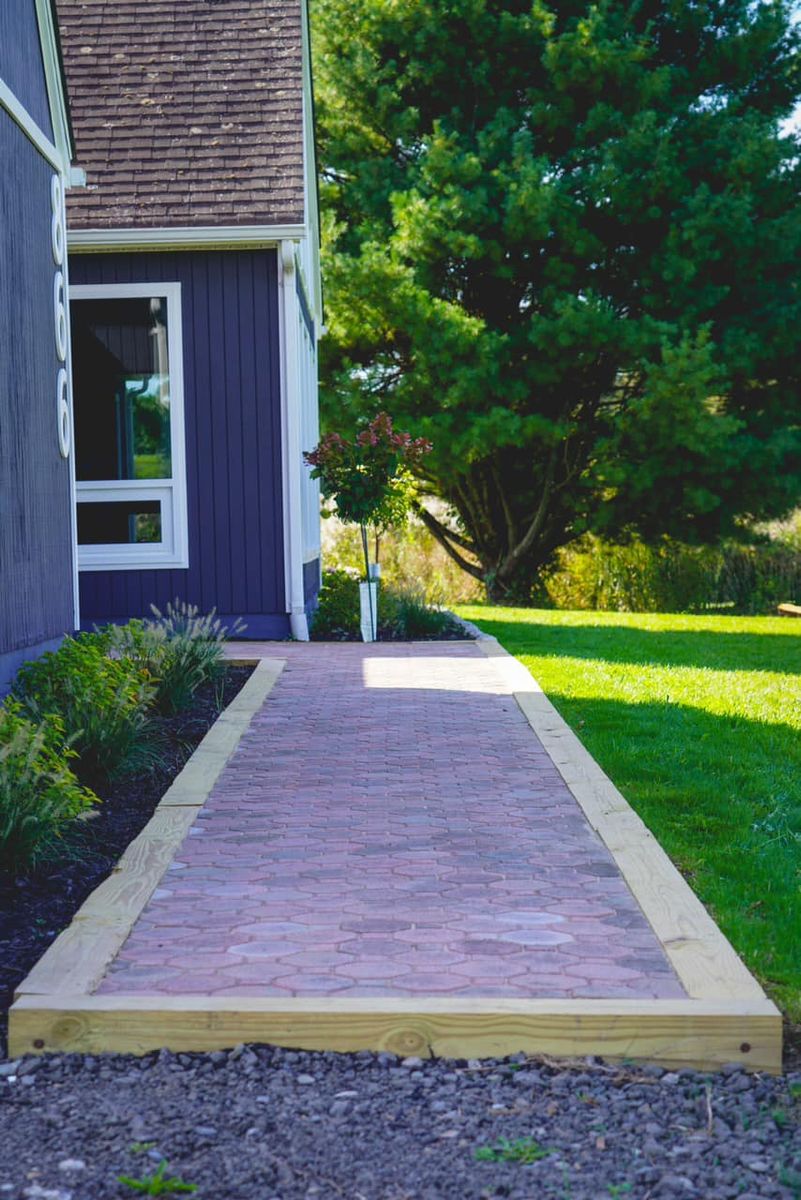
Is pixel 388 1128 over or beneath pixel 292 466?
beneath

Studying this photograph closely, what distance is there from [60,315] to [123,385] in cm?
317

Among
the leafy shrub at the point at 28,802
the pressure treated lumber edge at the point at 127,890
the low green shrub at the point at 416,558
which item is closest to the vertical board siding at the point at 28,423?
the pressure treated lumber edge at the point at 127,890

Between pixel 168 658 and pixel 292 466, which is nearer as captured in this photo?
pixel 168 658

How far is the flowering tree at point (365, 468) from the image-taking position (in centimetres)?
1152

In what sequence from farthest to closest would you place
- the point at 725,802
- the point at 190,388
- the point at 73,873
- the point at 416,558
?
1. the point at 416,558
2. the point at 190,388
3. the point at 725,802
4. the point at 73,873

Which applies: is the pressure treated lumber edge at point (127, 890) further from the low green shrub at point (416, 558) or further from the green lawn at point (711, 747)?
the low green shrub at point (416, 558)

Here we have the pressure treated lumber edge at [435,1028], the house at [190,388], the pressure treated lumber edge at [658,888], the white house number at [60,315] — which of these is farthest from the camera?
the house at [190,388]

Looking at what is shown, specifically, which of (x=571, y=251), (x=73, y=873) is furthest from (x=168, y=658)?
(x=571, y=251)

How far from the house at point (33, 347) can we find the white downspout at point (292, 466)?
2.97 meters

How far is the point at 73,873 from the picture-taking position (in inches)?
182

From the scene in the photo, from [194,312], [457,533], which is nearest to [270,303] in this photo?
[194,312]

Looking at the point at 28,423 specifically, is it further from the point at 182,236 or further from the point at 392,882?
the point at 392,882

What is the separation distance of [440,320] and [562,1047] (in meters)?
16.2

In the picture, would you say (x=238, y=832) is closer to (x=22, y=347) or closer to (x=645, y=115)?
(x=22, y=347)
